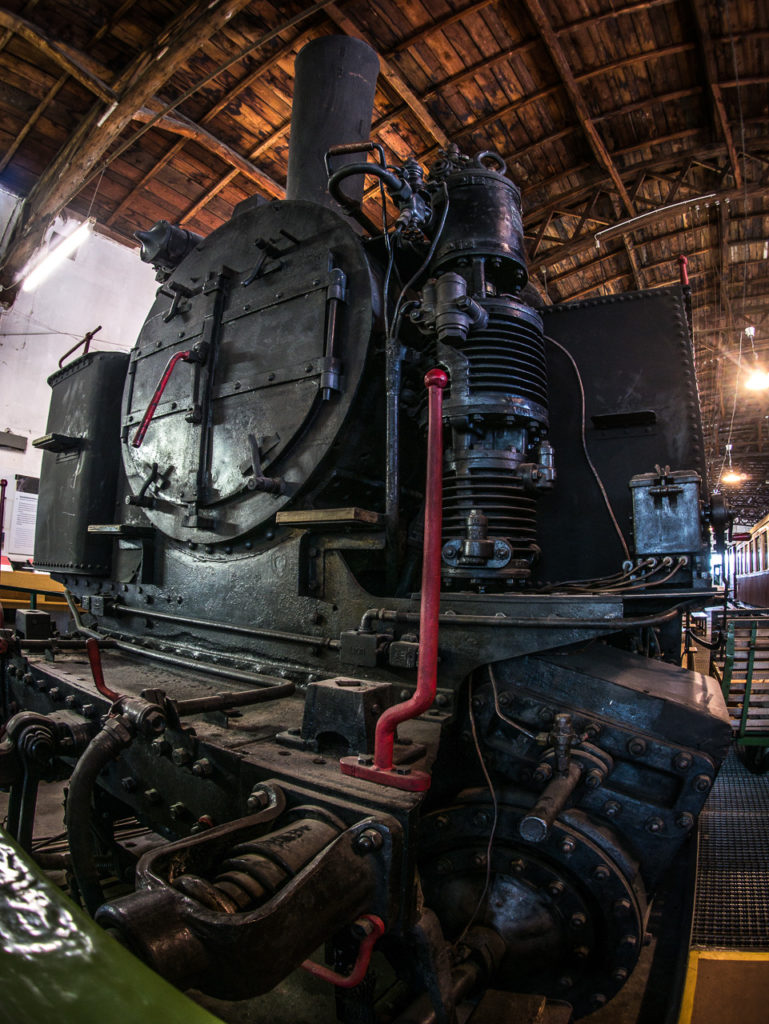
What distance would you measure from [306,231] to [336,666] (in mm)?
2093

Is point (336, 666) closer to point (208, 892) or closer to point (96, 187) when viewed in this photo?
point (208, 892)

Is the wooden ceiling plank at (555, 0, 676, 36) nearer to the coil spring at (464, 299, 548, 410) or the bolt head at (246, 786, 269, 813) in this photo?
the coil spring at (464, 299, 548, 410)

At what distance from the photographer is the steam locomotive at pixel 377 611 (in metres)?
1.28

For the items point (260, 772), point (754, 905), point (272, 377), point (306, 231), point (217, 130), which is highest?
point (217, 130)

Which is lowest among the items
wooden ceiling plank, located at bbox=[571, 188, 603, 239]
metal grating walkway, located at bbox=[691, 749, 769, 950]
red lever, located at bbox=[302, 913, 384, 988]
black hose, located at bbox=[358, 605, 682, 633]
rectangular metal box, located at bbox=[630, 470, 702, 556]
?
metal grating walkway, located at bbox=[691, 749, 769, 950]

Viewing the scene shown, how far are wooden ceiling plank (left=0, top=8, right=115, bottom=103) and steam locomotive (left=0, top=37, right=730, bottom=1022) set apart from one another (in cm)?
417

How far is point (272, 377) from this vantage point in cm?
268

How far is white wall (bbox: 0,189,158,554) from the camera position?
902 centimetres

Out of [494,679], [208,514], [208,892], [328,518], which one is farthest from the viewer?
[208,514]

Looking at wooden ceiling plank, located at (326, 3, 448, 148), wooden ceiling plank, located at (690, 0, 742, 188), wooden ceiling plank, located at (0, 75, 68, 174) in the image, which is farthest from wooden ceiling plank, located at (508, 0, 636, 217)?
wooden ceiling plank, located at (0, 75, 68, 174)

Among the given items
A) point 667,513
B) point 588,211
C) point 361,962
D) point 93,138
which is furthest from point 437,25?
point 361,962

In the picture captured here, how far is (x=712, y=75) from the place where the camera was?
21.2 feet

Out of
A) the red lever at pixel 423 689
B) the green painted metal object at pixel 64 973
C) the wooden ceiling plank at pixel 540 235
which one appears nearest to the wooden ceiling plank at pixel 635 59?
the wooden ceiling plank at pixel 540 235

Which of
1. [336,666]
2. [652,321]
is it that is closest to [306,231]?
[652,321]
